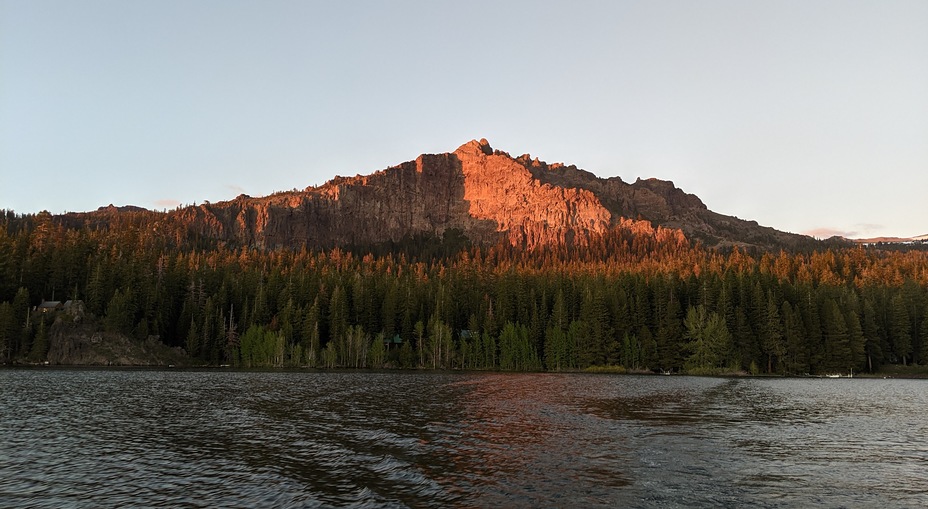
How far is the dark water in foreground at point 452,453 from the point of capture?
72.5ft

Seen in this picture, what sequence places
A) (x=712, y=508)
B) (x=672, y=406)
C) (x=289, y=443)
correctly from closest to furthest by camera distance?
(x=712, y=508) → (x=289, y=443) → (x=672, y=406)

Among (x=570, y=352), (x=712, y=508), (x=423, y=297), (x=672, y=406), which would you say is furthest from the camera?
(x=423, y=297)

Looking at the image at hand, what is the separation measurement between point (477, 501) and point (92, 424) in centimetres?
3242

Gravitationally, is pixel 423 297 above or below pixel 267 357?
above

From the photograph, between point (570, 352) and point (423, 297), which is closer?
point (570, 352)

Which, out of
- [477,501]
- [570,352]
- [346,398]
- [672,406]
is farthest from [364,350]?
[477,501]

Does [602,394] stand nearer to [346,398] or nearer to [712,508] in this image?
[346,398]

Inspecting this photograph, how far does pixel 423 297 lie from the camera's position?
167000 mm

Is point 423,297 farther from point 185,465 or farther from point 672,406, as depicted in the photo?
point 185,465

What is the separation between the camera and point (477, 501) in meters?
21.2

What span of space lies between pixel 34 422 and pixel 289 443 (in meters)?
21.0

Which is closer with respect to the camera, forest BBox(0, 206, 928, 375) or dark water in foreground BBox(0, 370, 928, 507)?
dark water in foreground BBox(0, 370, 928, 507)

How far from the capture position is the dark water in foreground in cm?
2209

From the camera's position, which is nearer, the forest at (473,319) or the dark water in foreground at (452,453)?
the dark water in foreground at (452,453)
